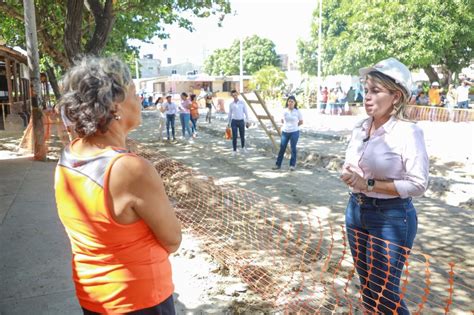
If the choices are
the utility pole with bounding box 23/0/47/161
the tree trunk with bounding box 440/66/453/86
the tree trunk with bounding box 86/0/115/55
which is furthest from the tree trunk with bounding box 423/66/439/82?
the utility pole with bounding box 23/0/47/161

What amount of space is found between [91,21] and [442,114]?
583 inches

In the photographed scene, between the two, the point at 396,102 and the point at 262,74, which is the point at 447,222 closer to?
the point at 396,102

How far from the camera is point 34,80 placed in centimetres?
916

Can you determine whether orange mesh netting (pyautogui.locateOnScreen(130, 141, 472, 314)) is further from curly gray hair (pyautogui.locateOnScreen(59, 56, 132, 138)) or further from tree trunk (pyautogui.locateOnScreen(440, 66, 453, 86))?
tree trunk (pyautogui.locateOnScreen(440, 66, 453, 86))

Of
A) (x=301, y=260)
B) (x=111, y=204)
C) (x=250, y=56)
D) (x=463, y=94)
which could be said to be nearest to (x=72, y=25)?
(x=301, y=260)

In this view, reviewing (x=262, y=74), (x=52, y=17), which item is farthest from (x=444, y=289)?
(x=262, y=74)

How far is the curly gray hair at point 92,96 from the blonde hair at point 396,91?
1.48m

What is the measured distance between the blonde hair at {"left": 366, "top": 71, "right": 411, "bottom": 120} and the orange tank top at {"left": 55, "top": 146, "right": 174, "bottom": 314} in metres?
1.53

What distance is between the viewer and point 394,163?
2250 millimetres

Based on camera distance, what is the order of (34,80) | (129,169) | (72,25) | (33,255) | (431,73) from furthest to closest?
(431,73)
(72,25)
(34,80)
(33,255)
(129,169)

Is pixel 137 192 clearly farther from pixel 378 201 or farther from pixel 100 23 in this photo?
pixel 100 23

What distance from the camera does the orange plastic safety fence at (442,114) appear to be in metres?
17.3

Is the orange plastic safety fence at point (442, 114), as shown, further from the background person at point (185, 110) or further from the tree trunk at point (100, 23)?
the tree trunk at point (100, 23)

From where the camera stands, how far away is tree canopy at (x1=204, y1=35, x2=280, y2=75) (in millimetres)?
58781
